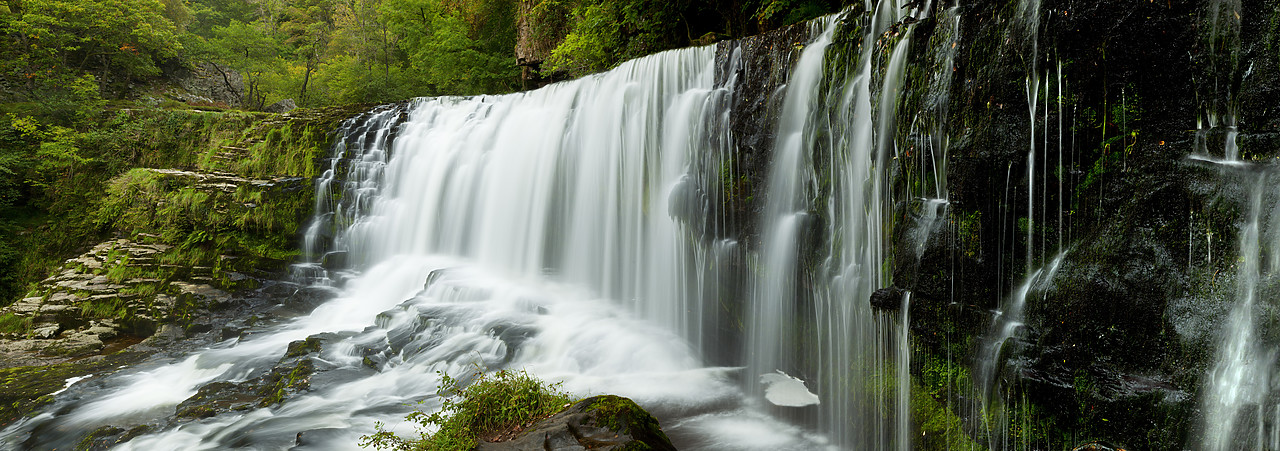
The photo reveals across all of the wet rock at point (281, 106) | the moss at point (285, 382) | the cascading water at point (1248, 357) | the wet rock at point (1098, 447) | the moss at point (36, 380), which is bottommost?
the moss at point (36, 380)

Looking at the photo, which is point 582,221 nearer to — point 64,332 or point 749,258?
point 749,258

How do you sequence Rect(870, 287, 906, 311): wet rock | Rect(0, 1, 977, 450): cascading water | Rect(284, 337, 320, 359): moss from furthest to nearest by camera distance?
Rect(284, 337, 320, 359): moss
Rect(0, 1, 977, 450): cascading water
Rect(870, 287, 906, 311): wet rock

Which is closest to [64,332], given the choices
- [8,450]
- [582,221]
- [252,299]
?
[252,299]

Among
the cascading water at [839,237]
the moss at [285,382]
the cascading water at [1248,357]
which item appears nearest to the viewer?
the cascading water at [1248,357]

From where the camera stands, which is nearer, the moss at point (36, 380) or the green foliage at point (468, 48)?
the moss at point (36, 380)

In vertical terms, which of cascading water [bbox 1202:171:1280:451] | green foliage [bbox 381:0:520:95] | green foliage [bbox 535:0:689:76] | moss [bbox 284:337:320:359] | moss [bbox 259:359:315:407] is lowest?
moss [bbox 259:359:315:407]

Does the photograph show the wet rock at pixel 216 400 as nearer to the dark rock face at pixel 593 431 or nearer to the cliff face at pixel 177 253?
the cliff face at pixel 177 253

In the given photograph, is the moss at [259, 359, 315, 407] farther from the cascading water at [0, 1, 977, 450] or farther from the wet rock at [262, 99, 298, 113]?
the wet rock at [262, 99, 298, 113]

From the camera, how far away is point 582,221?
9.20m

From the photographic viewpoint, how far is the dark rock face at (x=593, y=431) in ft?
13.1

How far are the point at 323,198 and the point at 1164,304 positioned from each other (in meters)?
13.3

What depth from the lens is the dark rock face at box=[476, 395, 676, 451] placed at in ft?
13.1

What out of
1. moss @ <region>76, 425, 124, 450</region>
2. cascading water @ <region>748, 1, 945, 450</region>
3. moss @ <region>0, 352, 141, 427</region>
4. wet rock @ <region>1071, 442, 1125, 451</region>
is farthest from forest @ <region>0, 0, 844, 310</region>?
moss @ <region>76, 425, 124, 450</region>

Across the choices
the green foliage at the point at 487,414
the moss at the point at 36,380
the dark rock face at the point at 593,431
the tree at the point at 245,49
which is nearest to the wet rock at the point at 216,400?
the moss at the point at 36,380
